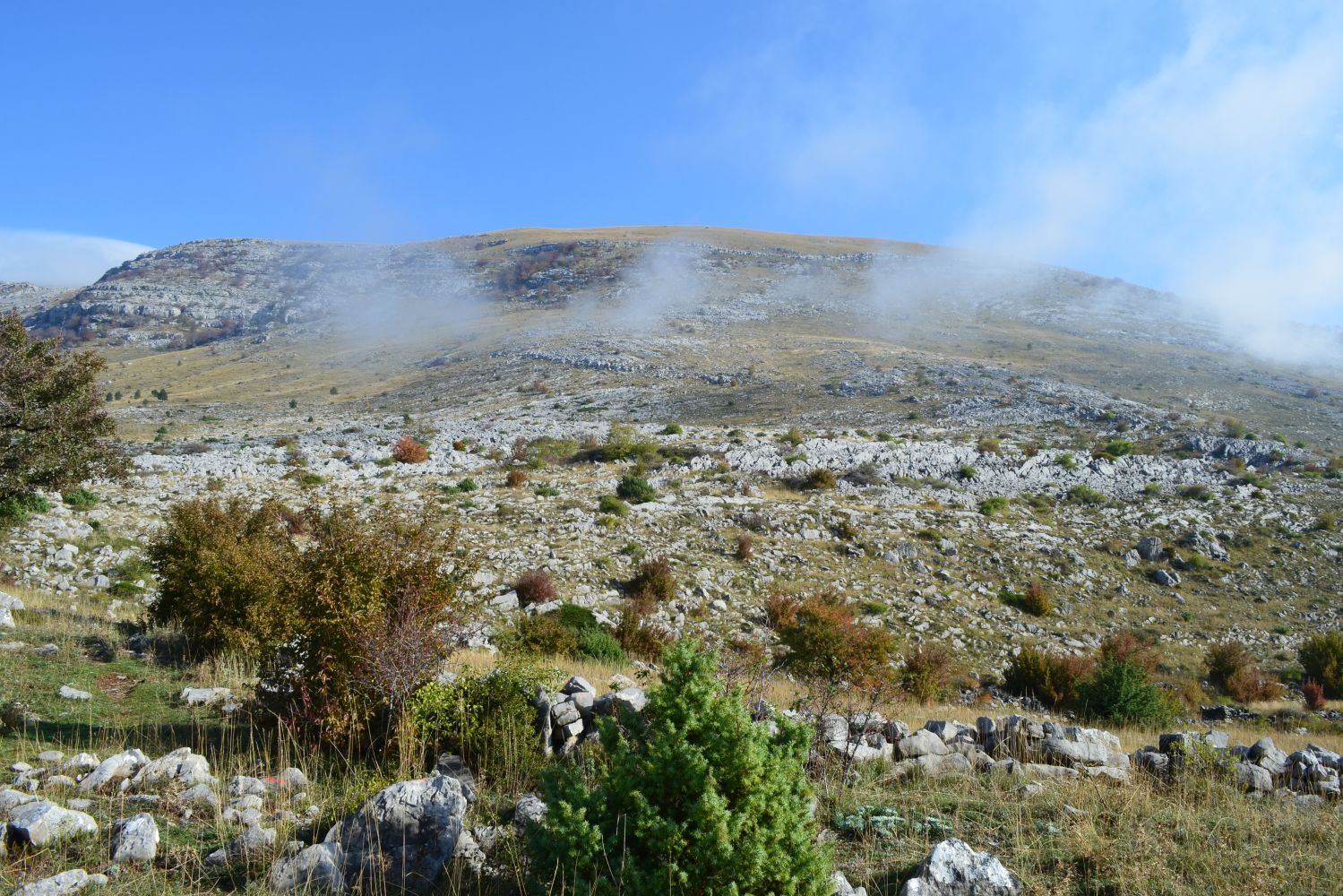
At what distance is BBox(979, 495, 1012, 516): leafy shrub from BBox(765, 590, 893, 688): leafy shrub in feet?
34.9

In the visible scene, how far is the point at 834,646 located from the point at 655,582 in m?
4.80

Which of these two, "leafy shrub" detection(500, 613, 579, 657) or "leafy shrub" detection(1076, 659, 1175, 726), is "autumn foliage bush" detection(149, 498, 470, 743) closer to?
"leafy shrub" detection(500, 613, 579, 657)

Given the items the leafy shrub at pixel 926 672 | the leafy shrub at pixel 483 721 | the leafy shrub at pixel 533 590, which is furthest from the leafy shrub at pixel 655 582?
the leafy shrub at pixel 483 721

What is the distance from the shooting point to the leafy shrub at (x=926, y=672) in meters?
13.7

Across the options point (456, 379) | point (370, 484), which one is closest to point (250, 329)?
point (456, 379)

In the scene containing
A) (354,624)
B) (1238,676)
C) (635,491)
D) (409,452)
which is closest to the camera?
(354,624)

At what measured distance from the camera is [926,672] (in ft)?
47.3

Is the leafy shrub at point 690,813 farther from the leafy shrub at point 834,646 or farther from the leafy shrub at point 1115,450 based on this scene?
the leafy shrub at point 1115,450

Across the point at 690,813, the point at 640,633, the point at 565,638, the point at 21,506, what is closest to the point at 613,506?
the point at 640,633

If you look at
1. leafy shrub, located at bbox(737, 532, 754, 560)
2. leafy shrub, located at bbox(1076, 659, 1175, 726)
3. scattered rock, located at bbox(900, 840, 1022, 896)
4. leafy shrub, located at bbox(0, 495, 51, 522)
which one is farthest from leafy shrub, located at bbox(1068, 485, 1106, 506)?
leafy shrub, located at bbox(0, 495, 51, 522)

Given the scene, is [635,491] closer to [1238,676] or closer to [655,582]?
[655,582]

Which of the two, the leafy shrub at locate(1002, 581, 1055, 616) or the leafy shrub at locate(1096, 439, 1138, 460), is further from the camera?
the leafy shrub at locate(1096, 439, 1138, 460)

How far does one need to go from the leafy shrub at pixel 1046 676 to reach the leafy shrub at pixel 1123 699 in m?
1.15

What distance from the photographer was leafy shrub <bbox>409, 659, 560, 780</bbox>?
6207 millimetres
